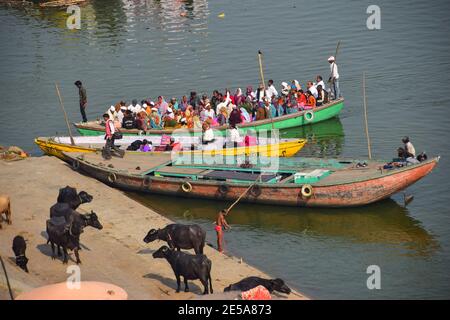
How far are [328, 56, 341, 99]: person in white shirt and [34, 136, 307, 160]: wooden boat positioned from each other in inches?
264

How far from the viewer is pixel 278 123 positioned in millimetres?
41125

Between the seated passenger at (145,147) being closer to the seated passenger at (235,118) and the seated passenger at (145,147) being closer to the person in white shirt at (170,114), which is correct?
the person in white shirt at (170,114)

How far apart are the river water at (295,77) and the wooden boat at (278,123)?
20.5 inches

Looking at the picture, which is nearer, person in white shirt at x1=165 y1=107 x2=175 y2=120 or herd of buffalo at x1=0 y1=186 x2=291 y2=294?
herd of buffalo at x1=0 y1=186 x2=291 y2=294

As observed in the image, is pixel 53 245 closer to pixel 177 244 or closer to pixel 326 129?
pixel 177 244

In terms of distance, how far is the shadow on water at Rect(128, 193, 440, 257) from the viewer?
30.6 meters

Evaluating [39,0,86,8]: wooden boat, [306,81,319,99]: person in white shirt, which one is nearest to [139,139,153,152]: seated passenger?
[306,81,319,99]: person in white shirt

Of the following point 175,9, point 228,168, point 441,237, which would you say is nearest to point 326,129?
point 228,168

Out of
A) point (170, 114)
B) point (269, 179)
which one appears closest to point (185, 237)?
point (269, 179)

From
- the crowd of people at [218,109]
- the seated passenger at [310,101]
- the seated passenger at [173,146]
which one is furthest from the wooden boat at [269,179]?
the seated passenger at [310,101]

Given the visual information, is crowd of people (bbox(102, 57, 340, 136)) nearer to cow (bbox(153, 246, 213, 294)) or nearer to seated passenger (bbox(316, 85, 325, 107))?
seated passenger (bbox(316, 85, 325, 107))

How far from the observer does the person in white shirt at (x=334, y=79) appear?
1703 inches

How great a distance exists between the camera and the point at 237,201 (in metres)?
32.3

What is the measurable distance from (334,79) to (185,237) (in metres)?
18.6
